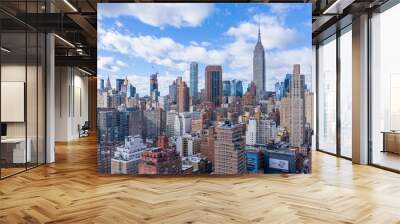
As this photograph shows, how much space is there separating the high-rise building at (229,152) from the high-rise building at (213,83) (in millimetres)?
526

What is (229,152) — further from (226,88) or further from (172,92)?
(172,92)

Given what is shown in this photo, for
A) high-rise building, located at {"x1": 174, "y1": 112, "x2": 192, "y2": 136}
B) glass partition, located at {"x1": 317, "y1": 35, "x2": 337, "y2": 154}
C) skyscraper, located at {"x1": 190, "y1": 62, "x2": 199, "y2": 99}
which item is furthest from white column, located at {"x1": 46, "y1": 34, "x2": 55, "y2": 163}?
glass partition, located at {"x1": 317, "y1": 35, "x2": 337, "y2": 154}

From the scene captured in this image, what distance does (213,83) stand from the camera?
20.9 ft

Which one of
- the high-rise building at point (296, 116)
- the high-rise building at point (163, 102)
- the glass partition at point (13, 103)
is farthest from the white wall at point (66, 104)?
the high-rise building at point (296, 116)

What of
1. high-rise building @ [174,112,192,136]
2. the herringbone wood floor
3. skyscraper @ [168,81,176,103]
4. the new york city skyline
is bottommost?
the herringbone wood floor

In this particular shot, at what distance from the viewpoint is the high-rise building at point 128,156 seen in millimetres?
6266

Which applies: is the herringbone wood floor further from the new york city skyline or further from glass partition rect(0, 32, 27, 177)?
the new york city skyline

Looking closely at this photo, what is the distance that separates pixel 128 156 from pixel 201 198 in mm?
2067

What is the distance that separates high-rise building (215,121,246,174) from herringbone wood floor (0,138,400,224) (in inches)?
7.4

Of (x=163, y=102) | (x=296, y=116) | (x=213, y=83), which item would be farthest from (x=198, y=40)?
(x=296, y=116)

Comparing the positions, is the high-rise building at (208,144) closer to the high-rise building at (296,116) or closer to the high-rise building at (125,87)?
the high-rise building at (296,116)

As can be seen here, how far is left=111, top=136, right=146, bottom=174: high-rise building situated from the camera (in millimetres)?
6266

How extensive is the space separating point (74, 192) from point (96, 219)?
144cm

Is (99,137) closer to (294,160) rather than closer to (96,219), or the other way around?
(96,219)
